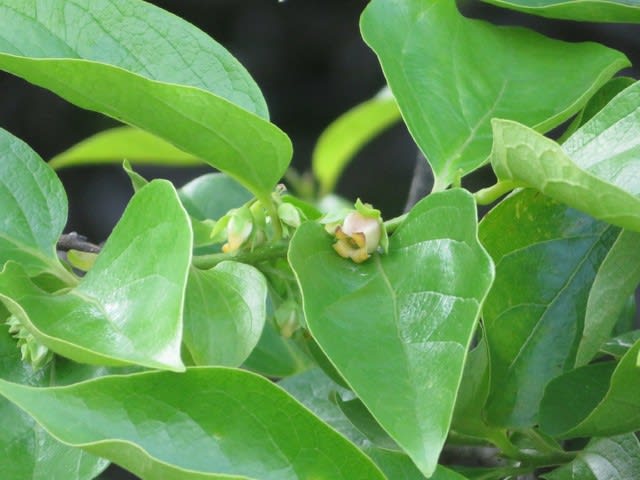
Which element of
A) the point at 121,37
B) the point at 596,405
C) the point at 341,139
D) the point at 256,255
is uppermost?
the point at 121,37

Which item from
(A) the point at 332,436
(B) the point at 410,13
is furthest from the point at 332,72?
(A) the point at 332,436

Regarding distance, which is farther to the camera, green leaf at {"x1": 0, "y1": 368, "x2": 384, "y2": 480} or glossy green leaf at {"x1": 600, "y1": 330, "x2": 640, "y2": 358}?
glossy green leaf at {"x1": 600, "y1": 330, "x2": 640, "y2": 358}

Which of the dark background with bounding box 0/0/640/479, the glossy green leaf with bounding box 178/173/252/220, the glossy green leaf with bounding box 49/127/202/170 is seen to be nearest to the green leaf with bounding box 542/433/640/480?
the glossy green leaf with bounding box 178/173/252/220

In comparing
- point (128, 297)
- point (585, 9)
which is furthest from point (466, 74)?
point (128, 297)

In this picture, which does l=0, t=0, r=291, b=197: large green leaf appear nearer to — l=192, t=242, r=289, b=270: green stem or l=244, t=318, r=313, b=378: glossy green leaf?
l=192, t=242, r=289, b=270: green stem

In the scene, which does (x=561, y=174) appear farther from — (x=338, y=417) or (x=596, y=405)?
(x=338, y=417)

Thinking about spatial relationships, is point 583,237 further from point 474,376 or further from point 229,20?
point 229,20

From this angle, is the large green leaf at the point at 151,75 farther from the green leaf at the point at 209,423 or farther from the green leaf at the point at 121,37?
the green leaf at the point at 209,423
